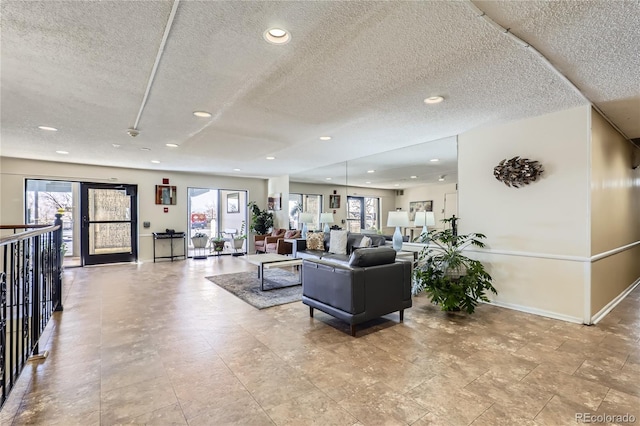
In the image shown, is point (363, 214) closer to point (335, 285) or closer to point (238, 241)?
point (335, 285)

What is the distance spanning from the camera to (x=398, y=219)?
215 inches

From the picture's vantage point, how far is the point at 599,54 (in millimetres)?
2275

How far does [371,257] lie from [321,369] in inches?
48.7

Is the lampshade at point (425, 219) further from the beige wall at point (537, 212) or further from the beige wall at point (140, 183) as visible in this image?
the beige wall at point (140, 183)

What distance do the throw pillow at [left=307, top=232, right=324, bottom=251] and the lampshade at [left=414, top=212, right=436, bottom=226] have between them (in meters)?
2.26

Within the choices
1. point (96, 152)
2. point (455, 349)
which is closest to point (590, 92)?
point (455, 349)

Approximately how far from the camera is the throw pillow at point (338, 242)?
20.2 ft

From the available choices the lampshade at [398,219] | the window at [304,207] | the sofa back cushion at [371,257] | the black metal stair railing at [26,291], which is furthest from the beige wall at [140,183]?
the sofa back cushion at [371,257]

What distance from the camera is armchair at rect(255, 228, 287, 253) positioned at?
8.21 metres

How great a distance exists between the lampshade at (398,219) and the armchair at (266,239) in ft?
11.7

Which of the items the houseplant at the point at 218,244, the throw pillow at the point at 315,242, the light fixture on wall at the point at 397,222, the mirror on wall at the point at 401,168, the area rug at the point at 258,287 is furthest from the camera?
the houseplant at the point at 218,244

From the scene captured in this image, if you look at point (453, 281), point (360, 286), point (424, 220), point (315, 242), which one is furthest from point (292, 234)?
point (360, 286)

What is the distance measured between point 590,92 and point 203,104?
3841 mm

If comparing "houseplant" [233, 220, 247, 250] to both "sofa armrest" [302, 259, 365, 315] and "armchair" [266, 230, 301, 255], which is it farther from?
"sofa armrest" [302, 259, 365, 315]
